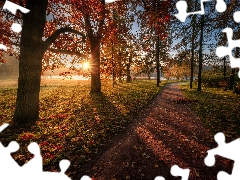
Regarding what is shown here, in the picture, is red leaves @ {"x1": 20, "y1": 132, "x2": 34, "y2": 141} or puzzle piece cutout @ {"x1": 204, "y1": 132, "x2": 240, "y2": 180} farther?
red leaves @ {"x1": 20, "y1": 132, "x2": 34, "y2": 141}

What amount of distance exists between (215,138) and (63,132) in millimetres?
5694

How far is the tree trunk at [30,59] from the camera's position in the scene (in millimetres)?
8492

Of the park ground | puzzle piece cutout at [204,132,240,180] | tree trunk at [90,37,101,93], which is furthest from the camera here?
tree trunk at [90,37,101,93]

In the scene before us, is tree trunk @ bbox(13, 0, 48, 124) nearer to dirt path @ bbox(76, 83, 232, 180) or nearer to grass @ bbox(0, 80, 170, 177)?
grass @ bbox(0, 80, 170, 177)

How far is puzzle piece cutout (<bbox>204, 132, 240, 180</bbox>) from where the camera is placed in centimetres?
481

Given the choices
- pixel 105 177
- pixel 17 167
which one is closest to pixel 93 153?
pixel 105 177

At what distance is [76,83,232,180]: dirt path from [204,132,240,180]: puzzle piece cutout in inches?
5.4

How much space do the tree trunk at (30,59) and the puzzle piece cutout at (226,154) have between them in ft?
24.0

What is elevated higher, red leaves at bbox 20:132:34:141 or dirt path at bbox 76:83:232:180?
red leaves at bbox 20:132:34:141

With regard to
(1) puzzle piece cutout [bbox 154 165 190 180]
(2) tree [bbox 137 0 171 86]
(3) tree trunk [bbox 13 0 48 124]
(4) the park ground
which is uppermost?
(2) tree [bbox 137 0 171 86]

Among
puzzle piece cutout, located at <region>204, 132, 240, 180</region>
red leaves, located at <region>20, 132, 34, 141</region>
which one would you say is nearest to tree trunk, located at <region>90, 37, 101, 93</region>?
red leaves, located at <region>20, 132, 34, 141</region>

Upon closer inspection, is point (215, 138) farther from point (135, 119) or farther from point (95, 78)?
point (95, 78)

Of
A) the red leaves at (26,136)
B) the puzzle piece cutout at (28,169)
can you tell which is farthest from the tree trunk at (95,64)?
the puzzle piece cutout at (28,169)

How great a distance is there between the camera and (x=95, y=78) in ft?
59.3
